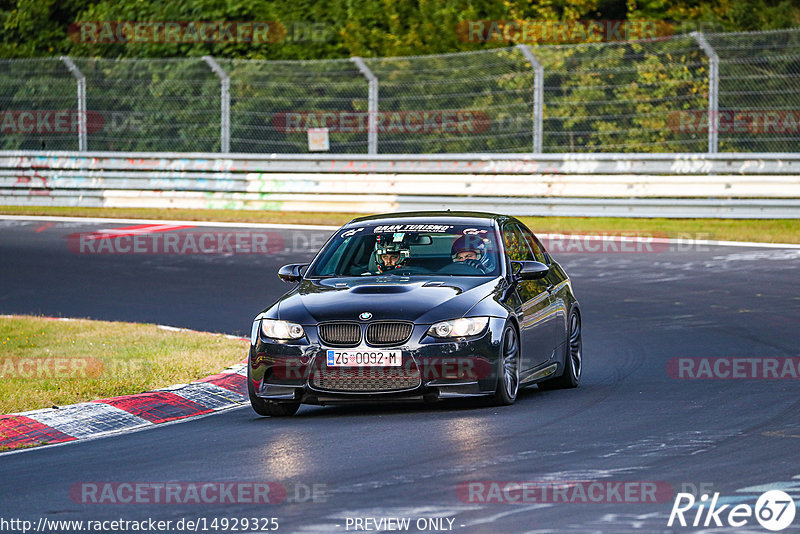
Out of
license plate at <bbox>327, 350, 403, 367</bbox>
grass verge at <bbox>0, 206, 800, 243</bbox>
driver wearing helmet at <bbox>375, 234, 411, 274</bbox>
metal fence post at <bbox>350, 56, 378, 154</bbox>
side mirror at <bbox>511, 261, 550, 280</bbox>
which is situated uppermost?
metal fence post at <bbox>350, 56, 378, 154</bbox>

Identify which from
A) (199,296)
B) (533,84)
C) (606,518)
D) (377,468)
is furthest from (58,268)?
(606,518)

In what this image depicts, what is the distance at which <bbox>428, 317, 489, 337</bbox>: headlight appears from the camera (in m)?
9.55

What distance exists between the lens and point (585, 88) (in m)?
23.5

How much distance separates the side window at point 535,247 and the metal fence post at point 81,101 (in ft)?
56.6

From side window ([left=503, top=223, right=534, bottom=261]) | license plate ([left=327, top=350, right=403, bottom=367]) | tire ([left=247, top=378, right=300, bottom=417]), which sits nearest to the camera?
license plate ([left=327, top=350, right=403, bottom=367])

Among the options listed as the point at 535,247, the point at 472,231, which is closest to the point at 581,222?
the point at 535,247

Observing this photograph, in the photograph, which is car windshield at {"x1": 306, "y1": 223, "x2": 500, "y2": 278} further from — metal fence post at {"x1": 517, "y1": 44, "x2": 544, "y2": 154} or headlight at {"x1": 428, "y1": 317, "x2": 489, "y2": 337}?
metal fence post at {"x1": 517, "y1": 44, "x2": 544, "y2": 154}

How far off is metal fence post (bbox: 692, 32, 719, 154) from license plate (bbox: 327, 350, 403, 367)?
13845mm

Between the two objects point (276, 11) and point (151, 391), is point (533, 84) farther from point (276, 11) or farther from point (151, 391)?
point (151, 391)

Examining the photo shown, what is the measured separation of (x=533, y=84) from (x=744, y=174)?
3931 mm

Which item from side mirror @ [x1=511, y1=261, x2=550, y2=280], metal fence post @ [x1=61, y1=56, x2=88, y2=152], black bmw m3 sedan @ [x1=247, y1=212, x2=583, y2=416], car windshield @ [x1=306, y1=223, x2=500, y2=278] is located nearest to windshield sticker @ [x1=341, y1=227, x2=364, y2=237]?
car windshield @ [x1=306, y1=223, x2=500, y2=278]

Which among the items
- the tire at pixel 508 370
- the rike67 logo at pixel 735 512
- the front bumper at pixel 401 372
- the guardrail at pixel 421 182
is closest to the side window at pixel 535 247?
the tire at pixel 508 370

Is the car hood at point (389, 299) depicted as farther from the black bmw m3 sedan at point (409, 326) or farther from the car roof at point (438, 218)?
the car roof at point (438, 218)

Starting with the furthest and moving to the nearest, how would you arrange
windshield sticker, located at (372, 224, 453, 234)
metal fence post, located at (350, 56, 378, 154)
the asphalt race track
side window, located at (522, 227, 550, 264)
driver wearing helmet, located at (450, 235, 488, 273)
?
metal fence post, located at (350, 56, 378, 154) → side window, located at (522, 227, 550, 264) → windshield sticker, located at (372, 224, 453, 234) → driver wearing helmet, located at (450, 235, 488, 273) → the asphalt race track
